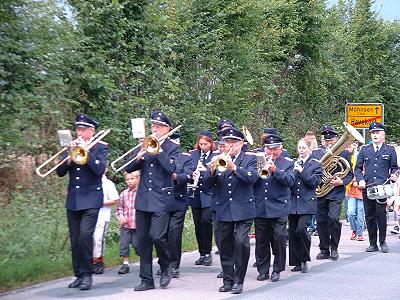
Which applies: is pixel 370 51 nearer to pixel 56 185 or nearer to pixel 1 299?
pixel 56 185

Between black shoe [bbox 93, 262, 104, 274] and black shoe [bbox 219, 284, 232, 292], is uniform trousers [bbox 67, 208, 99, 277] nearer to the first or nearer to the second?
black shoe [bbox 93, 262, 104, 274]

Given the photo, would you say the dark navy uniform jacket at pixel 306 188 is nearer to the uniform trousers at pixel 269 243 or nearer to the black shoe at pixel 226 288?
the uniform trousers at pixel 269 243

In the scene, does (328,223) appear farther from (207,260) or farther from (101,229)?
(101,229)

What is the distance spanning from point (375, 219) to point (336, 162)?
1.47 meters

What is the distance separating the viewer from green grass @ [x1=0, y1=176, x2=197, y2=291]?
35.4ft

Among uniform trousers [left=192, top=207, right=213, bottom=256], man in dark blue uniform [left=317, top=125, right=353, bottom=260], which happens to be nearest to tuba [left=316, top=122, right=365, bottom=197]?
man in dark blue uniform [left=317, top=125, right=353, bottom=260]

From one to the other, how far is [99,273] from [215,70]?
9.37 m

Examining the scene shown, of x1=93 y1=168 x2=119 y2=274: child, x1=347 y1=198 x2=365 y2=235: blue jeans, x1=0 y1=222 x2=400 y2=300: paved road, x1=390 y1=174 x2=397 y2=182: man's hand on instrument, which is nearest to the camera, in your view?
x1=0 y1=222 x2=400 y2=300: paved road

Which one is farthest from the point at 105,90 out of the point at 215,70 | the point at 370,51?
the point at 370,51

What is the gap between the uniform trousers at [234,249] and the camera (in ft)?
33.3

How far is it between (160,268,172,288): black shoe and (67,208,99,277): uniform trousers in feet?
2.96

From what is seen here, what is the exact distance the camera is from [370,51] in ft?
107

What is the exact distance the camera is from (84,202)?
33.6 ft

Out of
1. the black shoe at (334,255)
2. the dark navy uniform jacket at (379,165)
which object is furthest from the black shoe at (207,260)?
the dark navy uniform jacket at (379,165)
